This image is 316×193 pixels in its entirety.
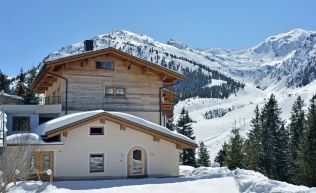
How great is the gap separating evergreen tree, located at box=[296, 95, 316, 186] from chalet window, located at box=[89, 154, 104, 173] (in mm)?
27682

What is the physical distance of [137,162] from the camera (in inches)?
1094

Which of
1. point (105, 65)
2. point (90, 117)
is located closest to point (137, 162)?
point (90, 117)

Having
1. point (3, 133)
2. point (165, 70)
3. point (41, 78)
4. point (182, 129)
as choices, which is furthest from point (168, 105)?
point (182, 129)

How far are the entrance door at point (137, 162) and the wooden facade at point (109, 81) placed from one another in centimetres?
454

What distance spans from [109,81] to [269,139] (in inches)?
1339

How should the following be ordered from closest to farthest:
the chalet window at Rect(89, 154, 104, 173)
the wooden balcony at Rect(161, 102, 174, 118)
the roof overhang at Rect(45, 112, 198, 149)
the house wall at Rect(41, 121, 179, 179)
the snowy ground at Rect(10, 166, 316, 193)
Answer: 1. the snowy ground at Rect(10, 166, 316, 193)
2. the roof overhang at Rect(45, 112, 198, 149)
3. the house wall at Rect(41, 121, 179, 179)
4. the chalet window at Rect(89, 154, 104, 173)
5. the wooden balcony at Rect(161, 102, 174, 118)

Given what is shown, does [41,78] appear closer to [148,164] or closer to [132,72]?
[132,72]

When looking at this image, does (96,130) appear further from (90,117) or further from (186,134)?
(186,134)

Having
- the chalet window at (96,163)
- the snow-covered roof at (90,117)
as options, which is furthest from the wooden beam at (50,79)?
the chalet window at (96,163)

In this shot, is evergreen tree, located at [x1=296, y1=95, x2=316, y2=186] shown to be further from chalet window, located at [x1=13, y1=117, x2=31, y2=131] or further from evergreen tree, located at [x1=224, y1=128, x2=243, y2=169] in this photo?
chalet window, located at [x1=13, y1=117, x2=31, y2=131]

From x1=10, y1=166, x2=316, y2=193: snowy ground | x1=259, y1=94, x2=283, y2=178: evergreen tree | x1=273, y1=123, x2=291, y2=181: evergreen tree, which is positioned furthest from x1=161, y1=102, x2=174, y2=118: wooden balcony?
x1=273, y1=123, x2=291, y2=181: evergreen tree

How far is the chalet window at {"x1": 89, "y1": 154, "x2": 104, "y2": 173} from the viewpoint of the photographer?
27.0 m

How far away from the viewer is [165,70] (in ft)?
106

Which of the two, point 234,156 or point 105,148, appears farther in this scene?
point 234,156
